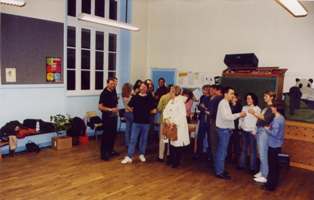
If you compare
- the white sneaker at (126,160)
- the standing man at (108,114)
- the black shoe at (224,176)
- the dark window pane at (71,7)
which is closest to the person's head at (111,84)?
the standing man at (108,114)

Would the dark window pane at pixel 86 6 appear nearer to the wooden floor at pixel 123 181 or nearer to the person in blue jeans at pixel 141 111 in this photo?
the person in blue jeans at pixel 141 111

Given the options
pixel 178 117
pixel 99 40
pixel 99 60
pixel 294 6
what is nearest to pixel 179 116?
pixel 178 117

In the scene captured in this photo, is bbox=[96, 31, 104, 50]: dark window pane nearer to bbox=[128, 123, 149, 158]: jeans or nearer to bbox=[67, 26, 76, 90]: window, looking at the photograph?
bbox=[67, 26, 76, 90]: window

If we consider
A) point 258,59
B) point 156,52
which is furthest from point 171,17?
point 258,59

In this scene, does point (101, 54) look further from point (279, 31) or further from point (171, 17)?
point (279, 31)

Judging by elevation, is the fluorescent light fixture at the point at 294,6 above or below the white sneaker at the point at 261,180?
above

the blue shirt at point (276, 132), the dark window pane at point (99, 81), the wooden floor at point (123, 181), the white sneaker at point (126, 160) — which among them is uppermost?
the dark window pane at point (99, 81)

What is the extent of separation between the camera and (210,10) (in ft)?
25.1

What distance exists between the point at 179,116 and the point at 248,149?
4.90 ft

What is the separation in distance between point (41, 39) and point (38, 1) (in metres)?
0.81

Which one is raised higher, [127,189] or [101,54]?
[101,54]

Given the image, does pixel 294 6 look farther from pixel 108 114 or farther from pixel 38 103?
pixel 38 103

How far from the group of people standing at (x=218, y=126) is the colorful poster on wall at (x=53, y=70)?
6.18ft

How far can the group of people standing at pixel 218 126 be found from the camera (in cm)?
453
